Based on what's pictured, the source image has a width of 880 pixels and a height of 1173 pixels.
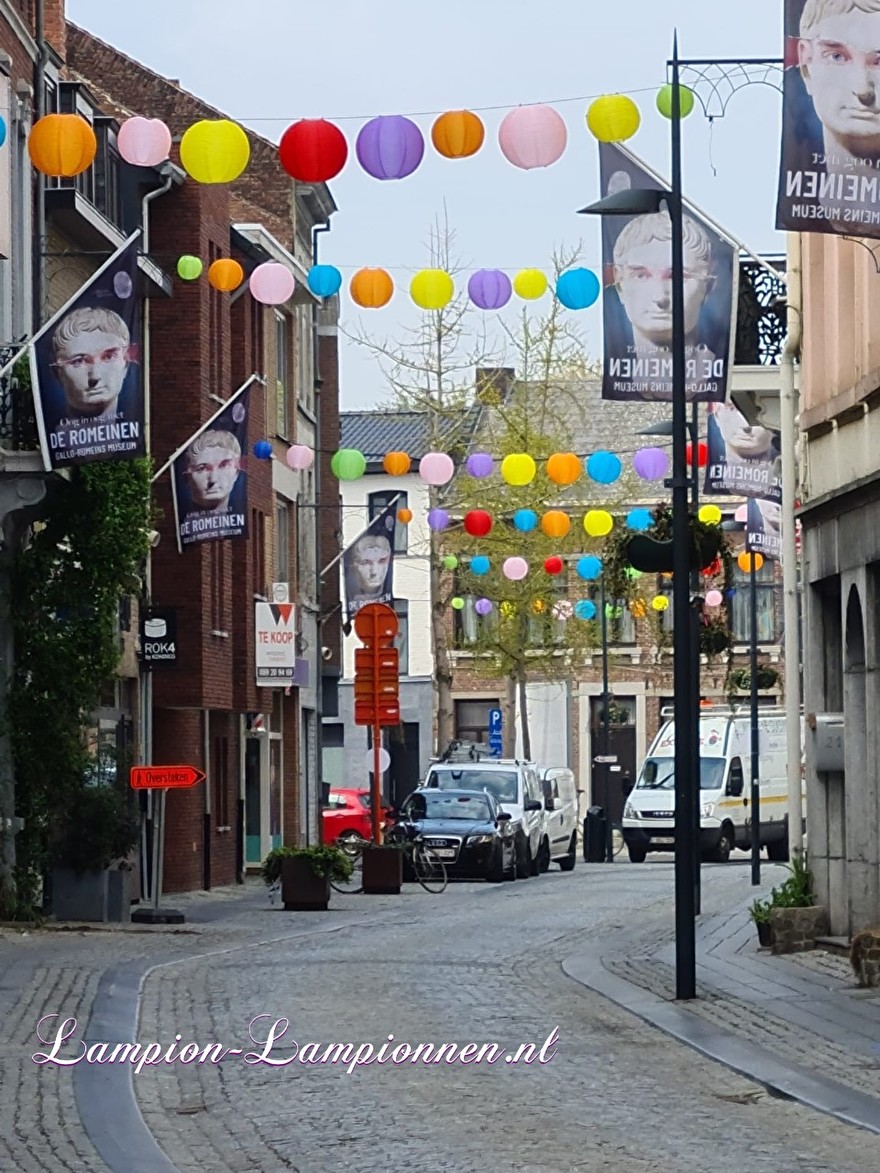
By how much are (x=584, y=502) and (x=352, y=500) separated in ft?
47.9

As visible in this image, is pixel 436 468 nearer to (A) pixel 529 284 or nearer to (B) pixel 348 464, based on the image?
(B) pixel 348 464

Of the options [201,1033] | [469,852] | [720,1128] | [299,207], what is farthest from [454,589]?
[720,1128]

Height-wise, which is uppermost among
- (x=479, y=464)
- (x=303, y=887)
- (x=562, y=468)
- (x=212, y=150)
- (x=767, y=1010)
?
(x=212, y=150)

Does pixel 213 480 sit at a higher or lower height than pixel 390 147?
lower

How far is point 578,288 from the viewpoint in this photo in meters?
23.5

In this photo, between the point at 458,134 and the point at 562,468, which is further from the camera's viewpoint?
the point at 562,468

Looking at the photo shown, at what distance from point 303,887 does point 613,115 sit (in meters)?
14.9

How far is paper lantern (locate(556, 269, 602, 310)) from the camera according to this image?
2341 centimetres

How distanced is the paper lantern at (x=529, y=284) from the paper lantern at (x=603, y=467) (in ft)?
24.9

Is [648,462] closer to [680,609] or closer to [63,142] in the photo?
[63,142]

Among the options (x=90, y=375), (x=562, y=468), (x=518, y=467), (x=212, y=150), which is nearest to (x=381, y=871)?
(x=518, y=467)

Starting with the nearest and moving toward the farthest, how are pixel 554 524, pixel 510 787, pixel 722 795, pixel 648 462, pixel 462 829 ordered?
1. pixel 648 462
2. pixel 554 524
3. pixel 462 829
4. pixel 510 787
5. pixel 722 795

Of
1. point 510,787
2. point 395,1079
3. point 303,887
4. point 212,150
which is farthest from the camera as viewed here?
point 510,787

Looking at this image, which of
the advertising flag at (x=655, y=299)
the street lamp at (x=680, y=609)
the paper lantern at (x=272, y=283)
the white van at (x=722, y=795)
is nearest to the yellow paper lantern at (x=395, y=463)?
the paper lantern at (x=272, y=283)
